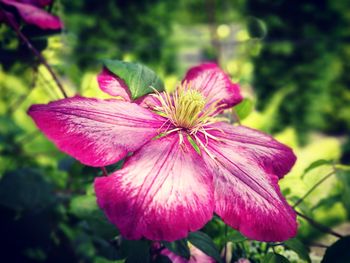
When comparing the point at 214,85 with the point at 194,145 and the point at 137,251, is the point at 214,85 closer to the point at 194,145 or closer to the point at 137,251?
the point at 194,145

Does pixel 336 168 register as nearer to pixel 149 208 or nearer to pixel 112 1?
pixel 149 208

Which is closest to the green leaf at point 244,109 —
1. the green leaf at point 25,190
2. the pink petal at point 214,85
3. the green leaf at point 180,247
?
the pink petal at point 214,85

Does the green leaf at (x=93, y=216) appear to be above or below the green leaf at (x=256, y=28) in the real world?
below

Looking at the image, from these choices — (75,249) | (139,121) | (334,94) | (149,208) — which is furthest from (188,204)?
(334,94)

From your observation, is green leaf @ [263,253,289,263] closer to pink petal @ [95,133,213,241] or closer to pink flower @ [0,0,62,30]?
pink petal @ [95,133,213,241]

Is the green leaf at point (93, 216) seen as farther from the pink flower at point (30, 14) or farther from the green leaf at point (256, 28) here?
the green leaf at point (256, 28)
